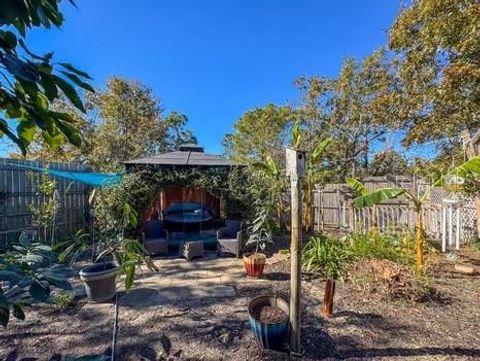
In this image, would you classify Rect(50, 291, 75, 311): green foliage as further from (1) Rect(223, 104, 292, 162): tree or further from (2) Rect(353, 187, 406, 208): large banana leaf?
(1) Rect(223, 104, 292, 162): tree

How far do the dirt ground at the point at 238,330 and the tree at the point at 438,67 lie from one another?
4.68m

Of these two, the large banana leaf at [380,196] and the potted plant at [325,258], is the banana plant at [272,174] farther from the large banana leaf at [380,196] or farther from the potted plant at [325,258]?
the large banana leaf at [380,196]

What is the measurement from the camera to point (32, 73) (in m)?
0.70

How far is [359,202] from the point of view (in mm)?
6227

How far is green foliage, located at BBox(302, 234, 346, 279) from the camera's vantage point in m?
6.01

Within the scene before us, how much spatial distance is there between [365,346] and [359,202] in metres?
3.27

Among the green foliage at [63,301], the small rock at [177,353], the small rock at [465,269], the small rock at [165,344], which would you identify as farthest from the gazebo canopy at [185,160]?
the small rock at [465,269]

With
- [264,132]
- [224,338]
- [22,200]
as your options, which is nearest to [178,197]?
[22,200]

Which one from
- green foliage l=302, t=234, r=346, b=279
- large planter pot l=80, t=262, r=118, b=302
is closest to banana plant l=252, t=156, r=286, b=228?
green foliage l=302, t=234, r=346, b=279

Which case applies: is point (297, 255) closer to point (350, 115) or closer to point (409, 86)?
point (409, 86)

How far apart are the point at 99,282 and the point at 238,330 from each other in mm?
2466

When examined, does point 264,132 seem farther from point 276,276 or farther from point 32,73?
point 32,73

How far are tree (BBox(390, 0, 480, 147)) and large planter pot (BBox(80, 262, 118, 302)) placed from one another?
326 inches

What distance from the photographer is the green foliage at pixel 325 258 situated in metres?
6.01
